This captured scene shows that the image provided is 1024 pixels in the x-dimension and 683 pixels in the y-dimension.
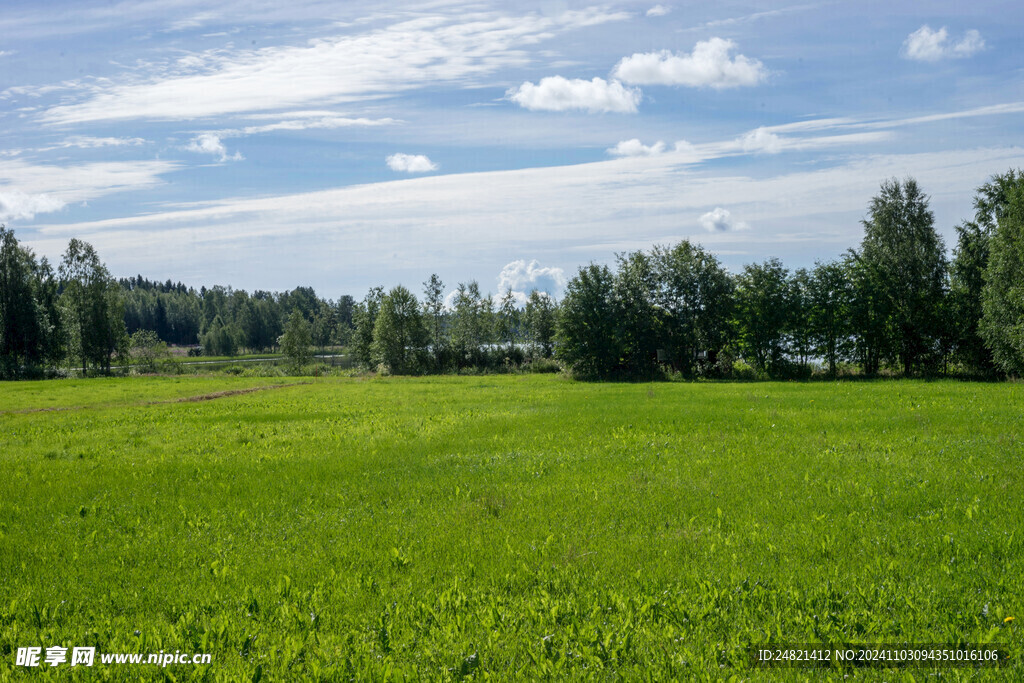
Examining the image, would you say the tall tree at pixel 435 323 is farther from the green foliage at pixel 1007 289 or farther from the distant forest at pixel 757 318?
the green foliage at pixel 1007 289

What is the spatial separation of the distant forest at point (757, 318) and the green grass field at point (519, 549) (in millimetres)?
28550

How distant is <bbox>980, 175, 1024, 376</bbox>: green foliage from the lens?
38562mm

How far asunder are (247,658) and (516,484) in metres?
7.95

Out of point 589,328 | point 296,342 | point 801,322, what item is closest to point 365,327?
point 296,342

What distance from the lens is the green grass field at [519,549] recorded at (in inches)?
285

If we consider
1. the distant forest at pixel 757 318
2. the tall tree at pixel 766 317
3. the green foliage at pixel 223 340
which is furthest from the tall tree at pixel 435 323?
the green foliage at pixel 223 340

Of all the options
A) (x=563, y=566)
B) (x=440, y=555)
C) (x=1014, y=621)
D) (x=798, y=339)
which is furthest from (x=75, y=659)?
(x=798, y=339)

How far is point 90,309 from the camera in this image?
8175cm

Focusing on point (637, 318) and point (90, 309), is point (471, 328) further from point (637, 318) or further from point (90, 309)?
point (90, 309)

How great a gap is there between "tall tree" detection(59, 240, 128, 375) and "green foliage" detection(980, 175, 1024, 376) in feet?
304

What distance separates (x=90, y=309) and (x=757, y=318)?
263ft

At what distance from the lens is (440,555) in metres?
10.1

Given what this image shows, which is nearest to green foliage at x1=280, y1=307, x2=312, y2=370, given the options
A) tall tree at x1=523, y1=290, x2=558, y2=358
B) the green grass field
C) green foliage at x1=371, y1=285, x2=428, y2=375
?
green foliage at x1=371, y1=285, x2=428, y2=375

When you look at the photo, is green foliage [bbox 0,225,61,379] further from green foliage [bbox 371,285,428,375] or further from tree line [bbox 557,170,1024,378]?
tree line [bbox 557,170,1024,378]
